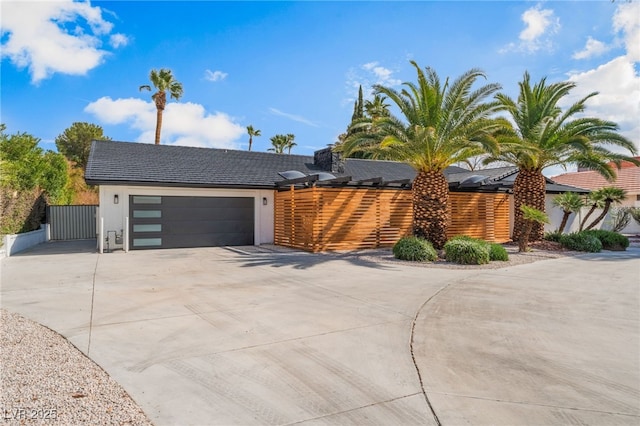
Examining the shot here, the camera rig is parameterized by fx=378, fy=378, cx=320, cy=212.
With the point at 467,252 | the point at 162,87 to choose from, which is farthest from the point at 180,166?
the point at 162,87

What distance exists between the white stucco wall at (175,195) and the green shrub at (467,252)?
8479 mm

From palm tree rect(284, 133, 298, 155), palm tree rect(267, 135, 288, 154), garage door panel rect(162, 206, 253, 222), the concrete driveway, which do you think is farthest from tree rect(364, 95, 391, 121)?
the concrete driveway

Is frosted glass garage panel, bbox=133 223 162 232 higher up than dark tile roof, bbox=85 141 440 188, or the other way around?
dark tile roof, bbox=85 141 440 188

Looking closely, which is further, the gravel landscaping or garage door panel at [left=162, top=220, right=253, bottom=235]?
garage door panel at [left=162, top=220, right=253, bottom=235]

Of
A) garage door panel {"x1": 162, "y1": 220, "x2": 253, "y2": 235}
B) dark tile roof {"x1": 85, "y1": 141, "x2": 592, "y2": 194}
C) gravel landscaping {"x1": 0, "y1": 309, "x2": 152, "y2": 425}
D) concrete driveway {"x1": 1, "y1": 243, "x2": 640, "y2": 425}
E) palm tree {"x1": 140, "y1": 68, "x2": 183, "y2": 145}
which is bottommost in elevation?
concrete driveway {"x1": 1, "y1": 243, "x2": 640, "y2": 425}

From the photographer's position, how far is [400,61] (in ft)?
41.8

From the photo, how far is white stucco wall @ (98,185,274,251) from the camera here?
14.6m

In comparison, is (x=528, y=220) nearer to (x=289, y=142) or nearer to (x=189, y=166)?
(x=189, y=166)

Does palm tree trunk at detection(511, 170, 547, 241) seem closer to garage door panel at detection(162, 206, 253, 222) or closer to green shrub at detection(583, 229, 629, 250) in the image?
green shrub at detection(583, 229, 629, 250)

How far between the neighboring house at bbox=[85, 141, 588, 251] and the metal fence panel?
16.5ft

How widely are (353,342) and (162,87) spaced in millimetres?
31832

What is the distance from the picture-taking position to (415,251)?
39.4 ft

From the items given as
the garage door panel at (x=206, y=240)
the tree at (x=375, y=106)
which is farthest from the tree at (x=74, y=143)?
the tree at (x=375, y=106)

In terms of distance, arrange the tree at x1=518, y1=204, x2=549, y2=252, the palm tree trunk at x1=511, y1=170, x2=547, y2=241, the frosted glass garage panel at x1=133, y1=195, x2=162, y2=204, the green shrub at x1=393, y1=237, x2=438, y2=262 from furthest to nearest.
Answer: the palm tree trunk at x1=511, y1=170, x2=547, y2=241 → the frosted glass garage panel at x1=133, y1=195, x2=162, y2=204 → the tree at x1=518, y1=204, x2=549, y2=252 → the green shrub at x1=393, y1=237, x2=438, y2=262
